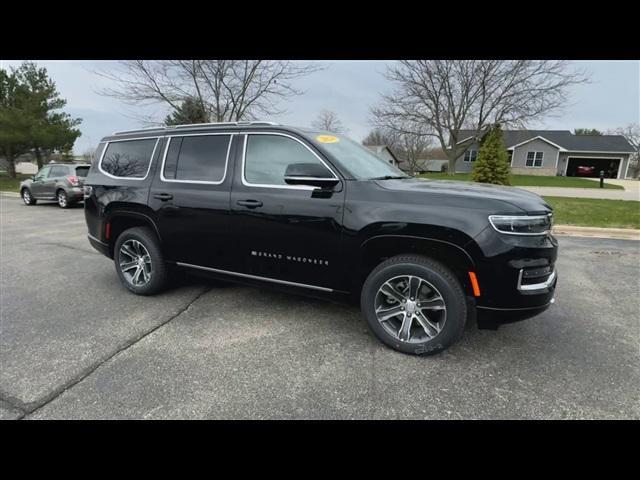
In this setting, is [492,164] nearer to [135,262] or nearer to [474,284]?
[474,284]

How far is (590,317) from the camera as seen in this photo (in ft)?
12.3

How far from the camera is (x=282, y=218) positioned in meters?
3.25

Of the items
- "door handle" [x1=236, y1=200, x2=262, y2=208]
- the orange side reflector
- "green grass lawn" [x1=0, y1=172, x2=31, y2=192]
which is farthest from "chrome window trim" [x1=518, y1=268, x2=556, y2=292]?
"green grass lawn" [x1=0, y1=172, x2=31, y2=192]

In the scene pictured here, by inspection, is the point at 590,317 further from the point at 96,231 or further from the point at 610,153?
the point at 610,153

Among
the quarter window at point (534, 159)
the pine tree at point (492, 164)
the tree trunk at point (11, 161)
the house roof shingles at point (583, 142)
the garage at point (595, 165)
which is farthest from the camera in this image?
the garage at point (595, 165)

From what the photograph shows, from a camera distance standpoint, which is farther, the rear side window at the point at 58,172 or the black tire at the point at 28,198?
the black tire at the point at 28,198

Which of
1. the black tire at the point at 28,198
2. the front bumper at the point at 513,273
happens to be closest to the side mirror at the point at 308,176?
the front bumper at the point at 513,273

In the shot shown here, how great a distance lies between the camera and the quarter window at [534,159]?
38906mm

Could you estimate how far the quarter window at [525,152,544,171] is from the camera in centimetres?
3891

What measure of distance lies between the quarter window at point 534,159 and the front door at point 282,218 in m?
43.4

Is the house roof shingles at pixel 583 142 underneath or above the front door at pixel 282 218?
above

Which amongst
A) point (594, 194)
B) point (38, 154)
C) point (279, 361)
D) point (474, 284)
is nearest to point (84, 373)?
point (279, 361)

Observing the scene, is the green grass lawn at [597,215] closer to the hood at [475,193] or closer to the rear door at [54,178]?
the hood at [475,193]

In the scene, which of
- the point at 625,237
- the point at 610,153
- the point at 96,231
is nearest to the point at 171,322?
the point at 96,231
